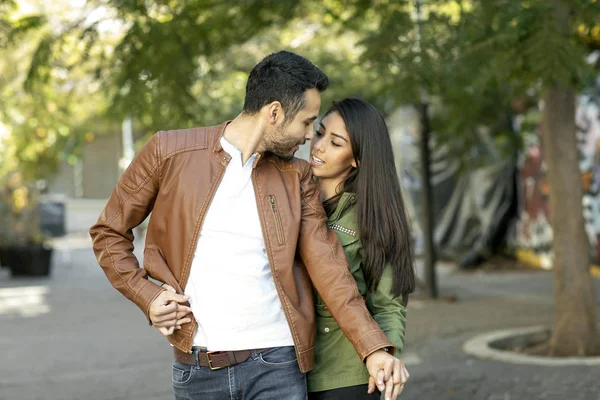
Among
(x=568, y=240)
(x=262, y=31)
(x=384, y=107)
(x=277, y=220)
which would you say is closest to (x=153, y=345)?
(x=262, y=31)

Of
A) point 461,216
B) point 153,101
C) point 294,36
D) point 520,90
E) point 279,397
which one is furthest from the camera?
point 461,216

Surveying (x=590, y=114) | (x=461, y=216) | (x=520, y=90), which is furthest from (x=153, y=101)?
(x=461, y=216)

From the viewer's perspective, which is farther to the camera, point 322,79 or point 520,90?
point 520,90

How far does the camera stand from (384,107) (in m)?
13.0

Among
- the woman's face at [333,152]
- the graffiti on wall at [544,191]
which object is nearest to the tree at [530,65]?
the woman's face at [333,152]

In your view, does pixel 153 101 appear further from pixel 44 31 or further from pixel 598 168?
pixel 598 168

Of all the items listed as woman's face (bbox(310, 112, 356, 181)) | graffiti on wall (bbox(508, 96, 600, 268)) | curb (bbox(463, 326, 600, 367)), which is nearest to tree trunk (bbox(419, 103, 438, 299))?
graffiti on wall (bbox(508, 96, 600, 268))

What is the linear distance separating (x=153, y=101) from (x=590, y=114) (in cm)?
934

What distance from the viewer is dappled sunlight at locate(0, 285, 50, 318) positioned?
511 inches

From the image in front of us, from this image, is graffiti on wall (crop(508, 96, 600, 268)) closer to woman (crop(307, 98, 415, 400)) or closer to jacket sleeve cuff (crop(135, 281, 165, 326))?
woman (crop(307, 98, 415, 400))

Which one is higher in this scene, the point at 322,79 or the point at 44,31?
the point at 44,31

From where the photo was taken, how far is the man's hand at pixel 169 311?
3019 mm

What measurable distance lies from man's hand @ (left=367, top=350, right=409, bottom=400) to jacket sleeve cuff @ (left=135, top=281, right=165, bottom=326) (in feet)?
2.32

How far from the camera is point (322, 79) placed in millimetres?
3168
